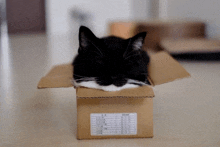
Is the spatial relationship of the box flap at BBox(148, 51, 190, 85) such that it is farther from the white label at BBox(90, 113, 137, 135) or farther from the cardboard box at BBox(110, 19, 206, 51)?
the cardboard box at BBox(110, 19, 206, 51)

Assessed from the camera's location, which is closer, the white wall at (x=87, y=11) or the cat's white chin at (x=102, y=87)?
the cat's white chin at (x=102, y=87)

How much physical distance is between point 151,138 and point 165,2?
389 centimetres

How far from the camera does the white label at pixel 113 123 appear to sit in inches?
33.4

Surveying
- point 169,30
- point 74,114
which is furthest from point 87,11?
point 74,114

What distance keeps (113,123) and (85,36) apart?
344 millimetres

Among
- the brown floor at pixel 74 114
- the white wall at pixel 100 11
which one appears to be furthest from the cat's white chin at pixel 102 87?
the white wall at pixel 100 11

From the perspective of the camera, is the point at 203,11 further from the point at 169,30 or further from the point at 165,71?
the point at 165,71

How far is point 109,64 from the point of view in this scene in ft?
2.72

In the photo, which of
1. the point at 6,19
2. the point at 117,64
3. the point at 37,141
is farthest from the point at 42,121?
the point at 6,19

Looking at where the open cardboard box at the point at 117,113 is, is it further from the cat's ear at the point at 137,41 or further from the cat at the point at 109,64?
the cat's ear at the point at 137,41

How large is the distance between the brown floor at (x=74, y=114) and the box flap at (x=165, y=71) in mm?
229

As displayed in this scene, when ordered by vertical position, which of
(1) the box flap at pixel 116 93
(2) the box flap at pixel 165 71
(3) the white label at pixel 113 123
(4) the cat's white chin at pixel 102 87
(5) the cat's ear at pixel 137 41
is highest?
(5) the cat's ear at pixel 137 41

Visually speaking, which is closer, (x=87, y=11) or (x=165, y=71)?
(x=165, y=71)

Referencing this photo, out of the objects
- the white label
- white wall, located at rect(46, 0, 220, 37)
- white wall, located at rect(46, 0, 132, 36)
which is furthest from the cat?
white wall, located at rect(46, 0, 132, 36)
